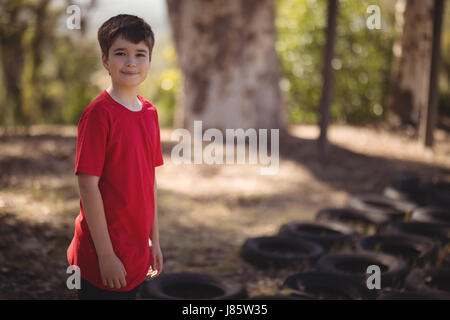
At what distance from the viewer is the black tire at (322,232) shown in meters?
5.22

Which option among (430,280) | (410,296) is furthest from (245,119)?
(410,296)

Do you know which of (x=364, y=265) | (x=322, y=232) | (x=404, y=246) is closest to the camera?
(x=364, y=265)

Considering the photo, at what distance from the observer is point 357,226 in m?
6.16

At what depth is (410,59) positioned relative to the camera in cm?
1212

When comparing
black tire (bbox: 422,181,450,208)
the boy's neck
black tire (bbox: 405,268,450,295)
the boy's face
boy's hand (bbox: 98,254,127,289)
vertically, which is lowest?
black tire (bbox: 405,268,450,295)

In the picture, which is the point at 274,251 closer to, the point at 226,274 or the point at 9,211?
the point at 226,274

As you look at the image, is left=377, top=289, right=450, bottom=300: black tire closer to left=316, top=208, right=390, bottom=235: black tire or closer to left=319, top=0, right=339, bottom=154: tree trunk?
left=316, top=208, right=390, bottom=235: black tire

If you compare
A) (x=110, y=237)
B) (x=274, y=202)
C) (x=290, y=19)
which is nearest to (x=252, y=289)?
(x=110, y=237)

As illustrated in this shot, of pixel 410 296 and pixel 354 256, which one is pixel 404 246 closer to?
pixel 354 256

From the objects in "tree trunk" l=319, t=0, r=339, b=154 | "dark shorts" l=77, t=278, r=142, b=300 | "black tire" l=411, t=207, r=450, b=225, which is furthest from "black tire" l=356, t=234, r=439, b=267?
"tree trunk" l=319, t=0, r=339, b=154

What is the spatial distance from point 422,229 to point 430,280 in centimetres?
126

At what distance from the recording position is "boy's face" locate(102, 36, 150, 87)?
2.20 metres

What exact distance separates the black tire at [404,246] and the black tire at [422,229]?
0.35 m

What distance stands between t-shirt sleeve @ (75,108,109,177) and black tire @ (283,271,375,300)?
2392 millimetres
